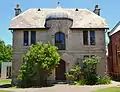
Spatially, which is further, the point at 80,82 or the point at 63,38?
the point at 63,38

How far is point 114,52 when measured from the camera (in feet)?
127

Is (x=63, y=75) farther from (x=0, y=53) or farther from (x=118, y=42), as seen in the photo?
(x=0, y=53)

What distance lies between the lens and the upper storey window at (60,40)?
31.8m

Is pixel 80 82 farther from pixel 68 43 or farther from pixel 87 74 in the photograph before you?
pixel 68 43

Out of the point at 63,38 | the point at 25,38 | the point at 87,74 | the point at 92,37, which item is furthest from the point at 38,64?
the point at 92,37

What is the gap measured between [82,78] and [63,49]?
4564mm

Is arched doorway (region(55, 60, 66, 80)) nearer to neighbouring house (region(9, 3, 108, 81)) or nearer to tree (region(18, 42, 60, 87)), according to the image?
neighbouring house (region(9, 3, 108, 81))

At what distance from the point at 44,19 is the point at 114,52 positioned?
42.8 feet

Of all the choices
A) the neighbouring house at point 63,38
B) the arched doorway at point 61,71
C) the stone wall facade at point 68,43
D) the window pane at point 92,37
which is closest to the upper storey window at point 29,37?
the neighbouring house at point 63,38

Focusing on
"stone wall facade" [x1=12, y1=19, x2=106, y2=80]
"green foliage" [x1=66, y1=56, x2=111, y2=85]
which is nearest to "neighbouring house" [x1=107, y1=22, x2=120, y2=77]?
"stone wall facade" [x1=12, y1=19, x2=106, y2=80]

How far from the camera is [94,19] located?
33750mm

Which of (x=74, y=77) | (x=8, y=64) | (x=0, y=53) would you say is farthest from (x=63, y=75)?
(x=0, y=53)

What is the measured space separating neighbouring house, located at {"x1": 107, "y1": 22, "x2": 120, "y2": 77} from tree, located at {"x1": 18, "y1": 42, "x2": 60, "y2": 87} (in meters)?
12.4

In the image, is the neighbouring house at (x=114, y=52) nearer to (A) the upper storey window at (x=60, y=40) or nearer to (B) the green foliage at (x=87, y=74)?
(B) the green foliage at (x=87, y=74)
